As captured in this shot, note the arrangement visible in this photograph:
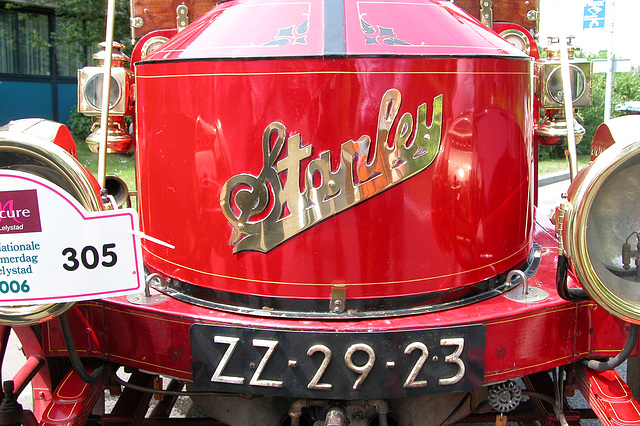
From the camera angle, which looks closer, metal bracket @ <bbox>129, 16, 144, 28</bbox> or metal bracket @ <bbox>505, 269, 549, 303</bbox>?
metal bracket @ <bbox>505, 269, 549, 303</bbox>

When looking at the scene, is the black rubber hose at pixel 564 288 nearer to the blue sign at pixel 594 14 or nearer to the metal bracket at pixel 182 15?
the metal bracket at pixel 182 15

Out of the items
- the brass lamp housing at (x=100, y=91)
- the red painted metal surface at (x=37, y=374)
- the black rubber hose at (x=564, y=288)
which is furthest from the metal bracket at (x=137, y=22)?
the black rubber hose at (x=564, y=288)

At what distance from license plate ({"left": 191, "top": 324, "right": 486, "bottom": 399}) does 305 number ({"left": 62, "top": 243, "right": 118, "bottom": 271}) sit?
38 centimetres

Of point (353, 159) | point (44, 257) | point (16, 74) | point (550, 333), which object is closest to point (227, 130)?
point (353, 159)

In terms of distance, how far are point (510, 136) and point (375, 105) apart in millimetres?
549

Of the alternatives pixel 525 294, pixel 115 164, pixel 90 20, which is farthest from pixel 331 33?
pixel 90 20

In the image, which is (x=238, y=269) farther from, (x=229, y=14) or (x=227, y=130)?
(x=229, y=14)

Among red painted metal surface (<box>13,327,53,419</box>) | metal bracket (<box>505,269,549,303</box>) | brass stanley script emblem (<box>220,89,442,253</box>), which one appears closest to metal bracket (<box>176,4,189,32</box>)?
brass stanley script emblem (<box>220,89,442,253</box>)

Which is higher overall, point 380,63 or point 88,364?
point 380,63

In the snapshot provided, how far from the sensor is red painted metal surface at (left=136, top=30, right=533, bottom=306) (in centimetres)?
187

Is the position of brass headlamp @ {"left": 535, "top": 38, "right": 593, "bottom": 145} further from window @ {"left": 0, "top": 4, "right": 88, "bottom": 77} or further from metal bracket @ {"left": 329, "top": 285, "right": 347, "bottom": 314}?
window @ {"left": 0, "top": 4, "right": 88, "bottom": 77}

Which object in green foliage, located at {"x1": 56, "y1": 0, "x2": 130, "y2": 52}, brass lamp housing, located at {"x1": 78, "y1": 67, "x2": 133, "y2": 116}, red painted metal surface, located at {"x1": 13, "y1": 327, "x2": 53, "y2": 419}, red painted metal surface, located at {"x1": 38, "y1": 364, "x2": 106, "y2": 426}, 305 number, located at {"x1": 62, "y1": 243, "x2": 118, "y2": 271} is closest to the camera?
305 number, located at {"x1": 62, "y1": 243, "x2": 118, "y2": 271}

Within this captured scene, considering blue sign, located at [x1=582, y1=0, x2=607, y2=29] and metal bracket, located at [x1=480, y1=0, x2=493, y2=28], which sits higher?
blue sign, located at [x1=582, y1=0, x2=607, y2=29]

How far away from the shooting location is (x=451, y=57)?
1920 millimetres
